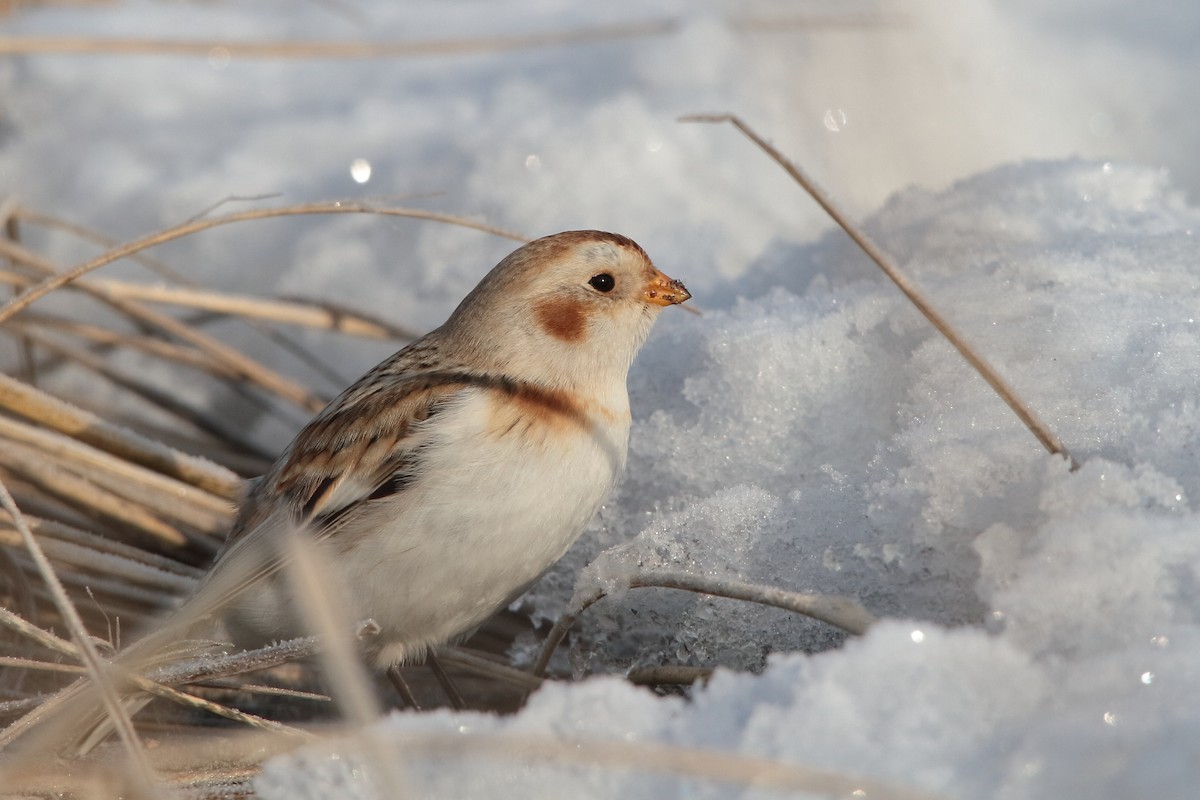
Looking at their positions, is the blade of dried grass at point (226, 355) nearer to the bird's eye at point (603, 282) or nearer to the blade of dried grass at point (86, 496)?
the blade of dried grass at point (86, 496)

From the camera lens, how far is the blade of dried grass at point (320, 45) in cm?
381

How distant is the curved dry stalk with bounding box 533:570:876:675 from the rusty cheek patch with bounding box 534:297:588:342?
1.86 ft

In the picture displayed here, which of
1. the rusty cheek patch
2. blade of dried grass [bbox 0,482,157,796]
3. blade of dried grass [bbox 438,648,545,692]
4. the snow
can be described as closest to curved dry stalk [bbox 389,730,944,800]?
the snow

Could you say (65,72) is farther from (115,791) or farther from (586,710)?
(586,710)

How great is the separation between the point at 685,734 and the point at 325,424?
1197 millimetres

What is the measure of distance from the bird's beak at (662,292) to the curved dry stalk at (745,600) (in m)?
0.69

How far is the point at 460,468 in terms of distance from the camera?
2125 mm

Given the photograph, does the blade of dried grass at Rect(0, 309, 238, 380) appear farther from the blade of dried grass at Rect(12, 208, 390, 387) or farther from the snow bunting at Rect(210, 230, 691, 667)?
the snow bunting at Rect(210, 230, 691, 667)

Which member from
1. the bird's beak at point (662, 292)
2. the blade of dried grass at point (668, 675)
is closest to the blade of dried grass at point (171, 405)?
the bird's beak at point (662, 292)

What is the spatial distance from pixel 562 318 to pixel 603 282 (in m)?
0.13

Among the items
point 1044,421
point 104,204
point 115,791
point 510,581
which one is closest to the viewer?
point 115,791

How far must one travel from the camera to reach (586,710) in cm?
151

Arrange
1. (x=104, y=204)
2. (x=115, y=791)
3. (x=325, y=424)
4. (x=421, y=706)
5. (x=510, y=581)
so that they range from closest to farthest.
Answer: (x=115, y=791) → (x=510, y=581) → (x=325, y=424) → (x=421, y=706) → (x=104, y=204)

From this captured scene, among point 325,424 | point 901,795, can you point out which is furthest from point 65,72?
point 901,795
